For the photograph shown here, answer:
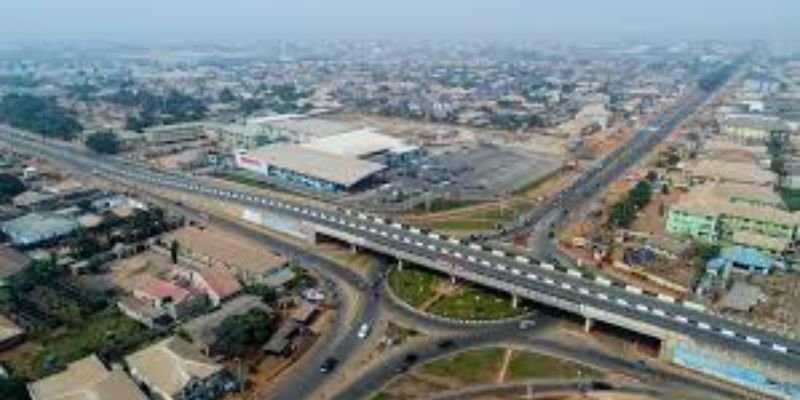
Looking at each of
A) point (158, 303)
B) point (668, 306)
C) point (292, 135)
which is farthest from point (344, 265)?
point (292, 135)

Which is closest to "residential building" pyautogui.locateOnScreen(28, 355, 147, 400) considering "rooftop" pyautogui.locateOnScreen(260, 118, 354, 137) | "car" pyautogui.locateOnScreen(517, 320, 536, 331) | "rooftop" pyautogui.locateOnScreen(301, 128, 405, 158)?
"car" pyautogui.locateOnScreen(517, 320, 536, 331)

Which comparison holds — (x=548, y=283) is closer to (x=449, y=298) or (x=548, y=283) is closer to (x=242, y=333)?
(x=449, y=298)

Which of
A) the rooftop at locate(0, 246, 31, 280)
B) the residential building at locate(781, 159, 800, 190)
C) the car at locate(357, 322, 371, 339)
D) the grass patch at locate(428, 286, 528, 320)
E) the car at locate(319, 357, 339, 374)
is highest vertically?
the residential building at locate(781, 159, 800, 190)

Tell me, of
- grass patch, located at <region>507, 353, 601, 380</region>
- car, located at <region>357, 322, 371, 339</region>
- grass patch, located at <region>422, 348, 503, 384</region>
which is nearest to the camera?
grass patch, located at <region>422, 348, 503, 384</region>

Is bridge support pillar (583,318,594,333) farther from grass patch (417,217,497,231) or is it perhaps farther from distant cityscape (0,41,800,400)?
grass patch (417,217,497,231)

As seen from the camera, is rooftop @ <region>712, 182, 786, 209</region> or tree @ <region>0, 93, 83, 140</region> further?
tree @ <region>0, 93, 83, 140</region>

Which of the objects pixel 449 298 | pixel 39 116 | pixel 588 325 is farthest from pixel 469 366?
pixel 39 116

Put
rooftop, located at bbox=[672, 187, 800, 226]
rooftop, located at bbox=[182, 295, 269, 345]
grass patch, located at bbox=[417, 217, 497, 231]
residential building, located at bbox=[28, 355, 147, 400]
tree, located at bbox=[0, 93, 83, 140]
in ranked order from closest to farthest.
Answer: residential building, located at bbox=[28, 355, 147, 400], rooftop, located at bbox=[182, 295, 269, 345], rooftop, located at bbox=[672, 187, 800, 226], grass patch, located at bbox=[417, 217, 497, 231], tree, located at bbox=[0, 93, 83, 140]
